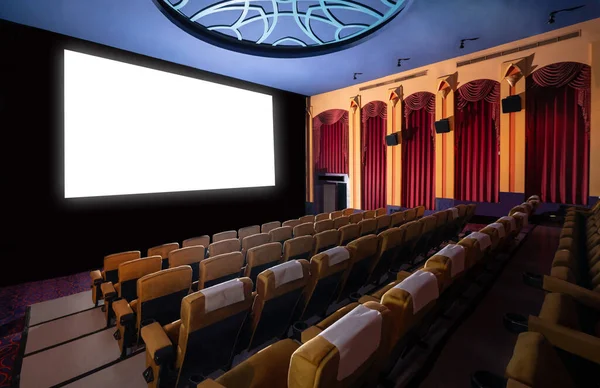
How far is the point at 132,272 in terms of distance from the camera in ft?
8.18

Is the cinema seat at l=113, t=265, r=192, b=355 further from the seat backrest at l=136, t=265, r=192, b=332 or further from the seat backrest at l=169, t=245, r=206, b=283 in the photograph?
the seat backrest at l=169, t=245, r=206, b=283

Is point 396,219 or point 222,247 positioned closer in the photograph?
point 222,247

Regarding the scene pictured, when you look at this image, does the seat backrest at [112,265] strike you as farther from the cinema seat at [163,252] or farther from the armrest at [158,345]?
the armrest at [158,345]

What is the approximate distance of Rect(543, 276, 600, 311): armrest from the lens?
4.87ft

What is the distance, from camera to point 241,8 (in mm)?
4082

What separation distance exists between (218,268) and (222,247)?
1.00 m

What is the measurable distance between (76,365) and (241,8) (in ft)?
14.4

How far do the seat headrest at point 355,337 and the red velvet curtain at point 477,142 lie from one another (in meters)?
6.00

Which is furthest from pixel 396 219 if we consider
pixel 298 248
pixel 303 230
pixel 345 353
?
pixel 345 353

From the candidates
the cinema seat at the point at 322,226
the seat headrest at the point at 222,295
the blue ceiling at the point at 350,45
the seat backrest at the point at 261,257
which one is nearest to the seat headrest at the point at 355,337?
the seat headrest at the point at 222,295

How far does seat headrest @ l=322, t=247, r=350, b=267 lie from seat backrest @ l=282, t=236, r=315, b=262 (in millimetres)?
742

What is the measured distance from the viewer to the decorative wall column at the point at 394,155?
7070 millimetres

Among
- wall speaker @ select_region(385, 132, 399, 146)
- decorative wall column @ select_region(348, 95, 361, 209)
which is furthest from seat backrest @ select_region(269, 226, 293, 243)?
decorative wall column @ select_region(348, 95, 361, 209)

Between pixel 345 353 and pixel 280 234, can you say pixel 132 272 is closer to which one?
pixel 280 234
